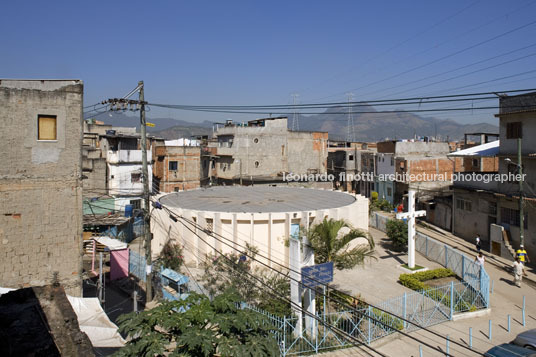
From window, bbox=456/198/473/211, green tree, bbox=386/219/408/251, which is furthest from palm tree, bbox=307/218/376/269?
window, bbox=456/198/473/211

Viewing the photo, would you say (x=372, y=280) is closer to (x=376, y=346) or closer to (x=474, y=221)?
(x=376, y=346)

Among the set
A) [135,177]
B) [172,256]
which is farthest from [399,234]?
[135,177]

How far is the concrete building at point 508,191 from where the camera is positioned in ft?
80.7

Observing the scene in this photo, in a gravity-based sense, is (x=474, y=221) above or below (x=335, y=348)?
above

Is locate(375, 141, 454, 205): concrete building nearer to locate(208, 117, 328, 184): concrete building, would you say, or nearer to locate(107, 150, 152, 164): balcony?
locate(208, 117, 328, 184): concrete building

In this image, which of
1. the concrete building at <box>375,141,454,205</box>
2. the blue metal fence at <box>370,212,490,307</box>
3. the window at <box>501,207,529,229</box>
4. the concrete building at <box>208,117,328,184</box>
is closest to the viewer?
the blue metal fence at <box>370,212,490,307</box>

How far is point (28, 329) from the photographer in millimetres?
7602

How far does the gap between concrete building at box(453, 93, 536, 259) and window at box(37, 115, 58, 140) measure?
23672mm

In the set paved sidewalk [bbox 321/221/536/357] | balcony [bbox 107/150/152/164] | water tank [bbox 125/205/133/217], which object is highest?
balcony [bbox 107/150/152/164]

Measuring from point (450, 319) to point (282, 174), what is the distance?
1339 inches

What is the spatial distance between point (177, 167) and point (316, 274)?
33581 mm

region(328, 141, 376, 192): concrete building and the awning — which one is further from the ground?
region(328, 141, 376, 192): concrete building

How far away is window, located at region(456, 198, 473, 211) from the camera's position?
30620 mm

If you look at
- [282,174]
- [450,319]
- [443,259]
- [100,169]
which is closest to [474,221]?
[443,259]
